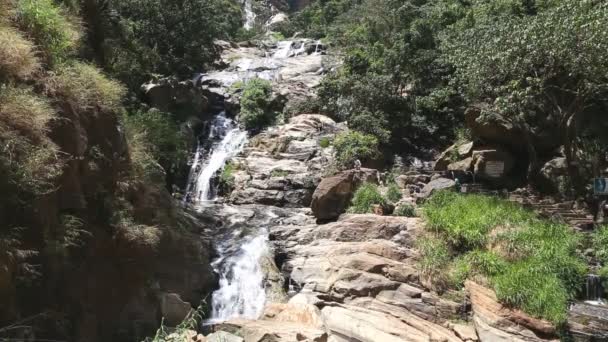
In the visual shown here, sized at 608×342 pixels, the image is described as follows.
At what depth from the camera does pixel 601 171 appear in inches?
671

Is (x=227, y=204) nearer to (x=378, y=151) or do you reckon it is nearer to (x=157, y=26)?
(x=378, y=151)

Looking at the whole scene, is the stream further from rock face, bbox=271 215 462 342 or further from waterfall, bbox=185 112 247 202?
rock face, bbox=271 215 462 342

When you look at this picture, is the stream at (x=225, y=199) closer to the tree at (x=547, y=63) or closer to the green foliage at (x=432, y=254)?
the green foliage at (x=432, y=254)

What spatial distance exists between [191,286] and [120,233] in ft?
11.2

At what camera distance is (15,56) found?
775 centimetres

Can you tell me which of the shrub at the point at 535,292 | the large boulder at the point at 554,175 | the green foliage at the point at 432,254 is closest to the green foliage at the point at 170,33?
Answer: the green foliage at the point at 432,254

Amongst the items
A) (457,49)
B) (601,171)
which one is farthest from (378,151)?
(601,171)

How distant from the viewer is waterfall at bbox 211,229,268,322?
42.0ft

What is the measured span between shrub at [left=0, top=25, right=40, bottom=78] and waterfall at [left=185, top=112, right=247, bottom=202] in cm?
1495

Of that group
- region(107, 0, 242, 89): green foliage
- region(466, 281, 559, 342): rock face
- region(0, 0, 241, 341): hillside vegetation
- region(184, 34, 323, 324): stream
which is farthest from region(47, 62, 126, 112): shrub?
region(107, 0, 242, 89): green foliage

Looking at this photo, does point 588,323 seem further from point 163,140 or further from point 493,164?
point 163,140

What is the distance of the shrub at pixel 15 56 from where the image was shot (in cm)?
759

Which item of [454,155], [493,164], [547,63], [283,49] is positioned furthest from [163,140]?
[283,49]

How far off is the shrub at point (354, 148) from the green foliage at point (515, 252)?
7.24 m
